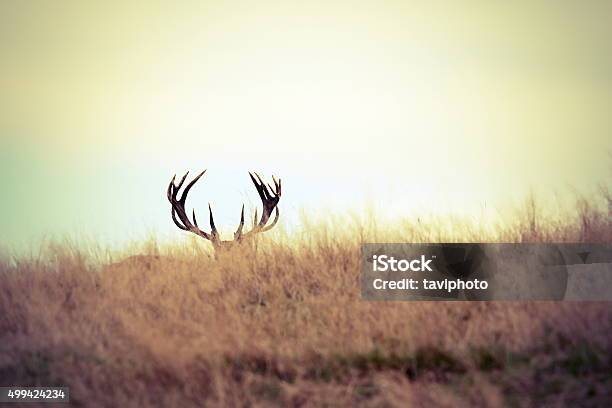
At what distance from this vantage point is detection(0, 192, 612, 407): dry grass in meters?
4.42

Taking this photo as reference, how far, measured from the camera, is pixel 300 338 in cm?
496

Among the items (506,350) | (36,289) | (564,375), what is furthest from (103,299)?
(564,375)

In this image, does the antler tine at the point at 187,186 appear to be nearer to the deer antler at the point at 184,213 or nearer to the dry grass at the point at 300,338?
the deer antler at the point at 184,213

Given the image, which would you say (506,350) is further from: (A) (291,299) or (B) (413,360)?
(A) (291,299)

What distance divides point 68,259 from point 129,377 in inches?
91.3
